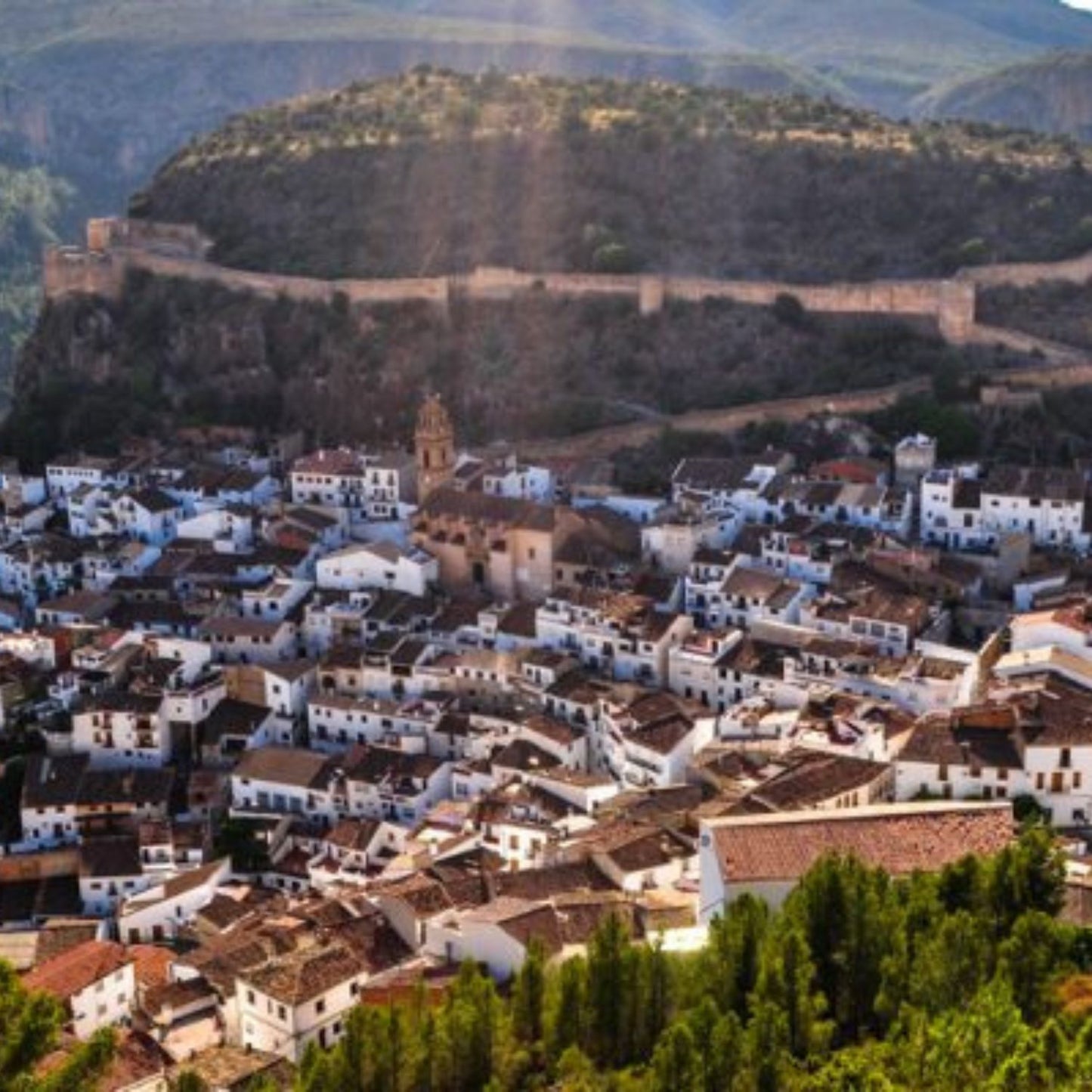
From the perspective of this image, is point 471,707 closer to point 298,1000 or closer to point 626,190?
point 298,1000

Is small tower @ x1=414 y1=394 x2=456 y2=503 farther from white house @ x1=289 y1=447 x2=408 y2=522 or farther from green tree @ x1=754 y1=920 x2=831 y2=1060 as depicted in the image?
green tree @ x1=754 y1=920 x2=831 y2=1060

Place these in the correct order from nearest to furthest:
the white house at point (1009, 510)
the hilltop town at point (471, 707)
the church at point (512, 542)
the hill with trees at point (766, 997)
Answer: the hill with trees at point (766, 997) < the hilltop town at point (471, 707) < the white house at point (1009, 510) < the church at point (512, 542)

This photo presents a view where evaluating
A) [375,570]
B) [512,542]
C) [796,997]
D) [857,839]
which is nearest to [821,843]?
[857,839]

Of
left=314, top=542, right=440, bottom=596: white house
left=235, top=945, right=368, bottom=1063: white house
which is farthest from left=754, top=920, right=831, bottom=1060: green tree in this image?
left=314, top=542, right=440, bottom=596: white house

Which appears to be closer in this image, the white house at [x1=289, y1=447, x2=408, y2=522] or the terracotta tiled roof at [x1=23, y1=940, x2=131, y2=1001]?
the terracotta tiled roof at [x1=23, y1=940, x2=131, y2=1001]

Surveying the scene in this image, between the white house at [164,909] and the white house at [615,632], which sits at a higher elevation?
the white house at [615,632]

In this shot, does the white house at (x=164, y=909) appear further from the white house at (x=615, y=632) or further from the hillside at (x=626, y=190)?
the hillside at (x=626, y=190)

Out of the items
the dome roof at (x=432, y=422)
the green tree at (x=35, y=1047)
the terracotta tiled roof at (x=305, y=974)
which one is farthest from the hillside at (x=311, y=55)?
the green tree at (x=35, y=1047)
